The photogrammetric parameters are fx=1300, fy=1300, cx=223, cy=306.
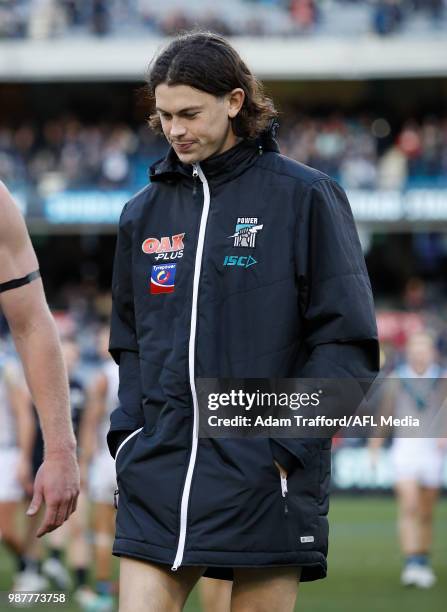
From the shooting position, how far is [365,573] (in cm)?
1014

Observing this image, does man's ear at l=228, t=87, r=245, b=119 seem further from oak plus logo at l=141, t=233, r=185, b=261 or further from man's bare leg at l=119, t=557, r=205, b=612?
man's bare leg at l=119, t=557, r=205, b=612

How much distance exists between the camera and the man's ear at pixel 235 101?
3.78 m

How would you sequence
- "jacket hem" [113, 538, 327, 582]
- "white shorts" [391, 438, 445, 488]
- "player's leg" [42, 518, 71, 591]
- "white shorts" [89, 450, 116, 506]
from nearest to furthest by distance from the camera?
"jacket hem" [113, 538, 327, 582], "white shorts" [89, 450, 116, 506], "player's leg" [42, 518, 71, 591], "white shorts" [391, 438, 445, 488]

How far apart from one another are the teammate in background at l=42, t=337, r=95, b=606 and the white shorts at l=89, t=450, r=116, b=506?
15 centimetres

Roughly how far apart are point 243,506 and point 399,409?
0.76 m

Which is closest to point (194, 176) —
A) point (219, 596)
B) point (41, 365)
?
point (41, 365)

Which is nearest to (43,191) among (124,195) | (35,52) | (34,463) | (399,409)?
(124,195)

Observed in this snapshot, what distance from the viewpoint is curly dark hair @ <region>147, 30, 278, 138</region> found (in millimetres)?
3689

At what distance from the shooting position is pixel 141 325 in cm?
378

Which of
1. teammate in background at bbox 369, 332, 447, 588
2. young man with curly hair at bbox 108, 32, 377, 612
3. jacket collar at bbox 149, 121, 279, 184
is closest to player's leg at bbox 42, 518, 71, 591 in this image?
teammate in background at bbox 369, 332, 447, 588

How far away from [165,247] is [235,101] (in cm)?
48

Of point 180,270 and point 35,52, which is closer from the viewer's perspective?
point 180,270

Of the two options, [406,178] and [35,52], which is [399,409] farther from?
[35,52]

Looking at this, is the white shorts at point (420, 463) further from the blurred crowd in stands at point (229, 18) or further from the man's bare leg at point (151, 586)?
the blurred crowd in stands at point (229, 18)
